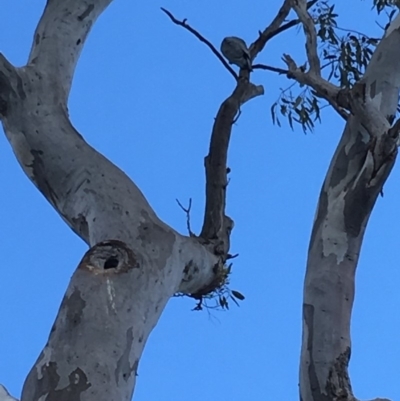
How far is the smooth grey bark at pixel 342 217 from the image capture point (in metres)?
2.57

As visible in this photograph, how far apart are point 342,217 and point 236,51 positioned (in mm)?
1079

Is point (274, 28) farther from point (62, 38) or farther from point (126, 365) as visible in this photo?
point (126, 365)

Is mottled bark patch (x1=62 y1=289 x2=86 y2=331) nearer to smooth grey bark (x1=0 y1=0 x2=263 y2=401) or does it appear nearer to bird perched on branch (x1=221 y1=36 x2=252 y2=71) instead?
smooth grey bark (x1=0 y1=0 x2=263 y2=401)

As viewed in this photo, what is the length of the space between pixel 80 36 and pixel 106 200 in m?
1.13

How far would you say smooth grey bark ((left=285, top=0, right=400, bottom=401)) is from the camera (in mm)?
2568

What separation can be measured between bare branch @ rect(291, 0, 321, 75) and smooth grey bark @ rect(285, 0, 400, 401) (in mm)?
20

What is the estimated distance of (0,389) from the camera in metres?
2.61

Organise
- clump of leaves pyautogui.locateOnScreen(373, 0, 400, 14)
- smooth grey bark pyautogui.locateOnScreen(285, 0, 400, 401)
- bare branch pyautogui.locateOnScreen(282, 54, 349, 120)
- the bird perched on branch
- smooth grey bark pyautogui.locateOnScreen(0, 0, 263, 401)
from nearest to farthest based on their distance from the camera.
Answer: smooth grey bark pyautogui.locateOnScreen(0, 0, 263, 401)
smooth grey bark pyautogui.locateOnScreen(285, 0, 400, 401)
bare branch pyautogui.locateOnScreen(282, 54, 349, 120)
the bird perched on branch
clump of leaves pyautogui.locateOnScreen(373, 0, 400, 14)

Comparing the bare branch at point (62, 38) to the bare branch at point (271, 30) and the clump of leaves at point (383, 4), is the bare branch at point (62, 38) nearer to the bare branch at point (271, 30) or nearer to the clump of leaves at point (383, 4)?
the bare branch at point (271, 30)

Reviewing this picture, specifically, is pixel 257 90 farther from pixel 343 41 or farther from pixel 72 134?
pixel 343 41

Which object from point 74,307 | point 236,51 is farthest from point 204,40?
point 74,307

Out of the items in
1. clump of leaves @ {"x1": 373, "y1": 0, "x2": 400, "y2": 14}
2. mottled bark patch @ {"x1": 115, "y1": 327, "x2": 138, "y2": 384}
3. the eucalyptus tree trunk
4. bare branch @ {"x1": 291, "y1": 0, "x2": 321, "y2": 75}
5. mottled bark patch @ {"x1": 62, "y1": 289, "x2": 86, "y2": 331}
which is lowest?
mottled bark patch @ {"x1": 115, "y1": 327, "x2": 138, "y2": 384}

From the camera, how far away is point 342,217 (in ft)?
9.50

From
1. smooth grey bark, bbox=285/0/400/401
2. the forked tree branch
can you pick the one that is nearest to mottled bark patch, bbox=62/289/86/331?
smooth grey bark, bbox=285/0/400/401
